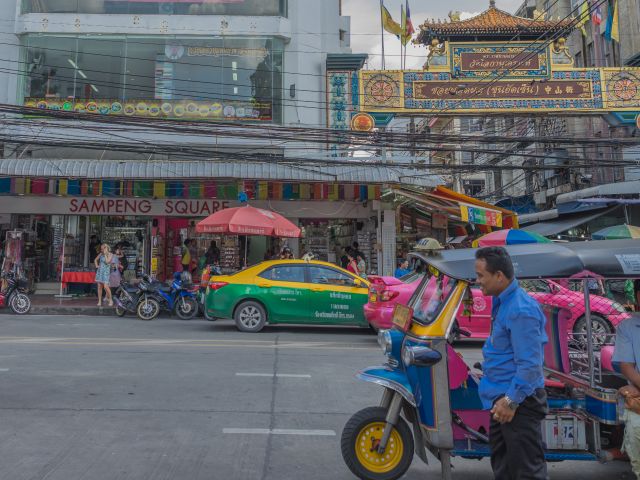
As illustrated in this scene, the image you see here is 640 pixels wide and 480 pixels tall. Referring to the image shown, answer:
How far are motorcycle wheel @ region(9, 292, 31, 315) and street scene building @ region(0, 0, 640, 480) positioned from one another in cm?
8

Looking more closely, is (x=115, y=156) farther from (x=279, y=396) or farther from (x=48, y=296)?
(x=279, y=396)

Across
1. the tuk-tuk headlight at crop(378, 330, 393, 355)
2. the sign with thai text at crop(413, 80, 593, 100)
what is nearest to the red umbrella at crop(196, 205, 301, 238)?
the sign with thai text at crop(413, 80, 593, 100)

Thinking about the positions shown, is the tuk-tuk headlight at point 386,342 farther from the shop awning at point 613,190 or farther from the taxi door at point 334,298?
the shop awning at point 613,190

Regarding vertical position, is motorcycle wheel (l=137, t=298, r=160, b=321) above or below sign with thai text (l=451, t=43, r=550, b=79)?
below

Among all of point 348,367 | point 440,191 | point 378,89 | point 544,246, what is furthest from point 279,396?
point 378,89

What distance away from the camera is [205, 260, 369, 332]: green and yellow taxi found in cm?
1070

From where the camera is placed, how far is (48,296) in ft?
55.8

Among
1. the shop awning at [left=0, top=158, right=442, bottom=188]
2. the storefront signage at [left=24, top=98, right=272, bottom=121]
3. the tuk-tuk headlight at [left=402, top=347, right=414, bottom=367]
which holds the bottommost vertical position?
the tuk-tuk headlight at [left=402, top=347, right=414, bottom=367]

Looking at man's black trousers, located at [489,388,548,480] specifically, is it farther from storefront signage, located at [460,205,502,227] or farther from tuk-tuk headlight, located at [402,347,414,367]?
storefront signage, located at [460,205,502,227]

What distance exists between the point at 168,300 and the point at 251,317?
11.2 ft

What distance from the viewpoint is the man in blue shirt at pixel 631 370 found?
3209 millimetres

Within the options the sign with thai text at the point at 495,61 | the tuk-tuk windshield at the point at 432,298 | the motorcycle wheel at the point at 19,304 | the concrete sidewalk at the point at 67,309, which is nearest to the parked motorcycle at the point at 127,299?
the concrete sidewalk at the point at 67,309

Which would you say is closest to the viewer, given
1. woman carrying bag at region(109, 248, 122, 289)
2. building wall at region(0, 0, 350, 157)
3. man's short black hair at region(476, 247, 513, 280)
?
man's short black hair at region(476, 247, 513, 280)

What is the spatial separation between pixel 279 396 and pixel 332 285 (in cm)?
517
